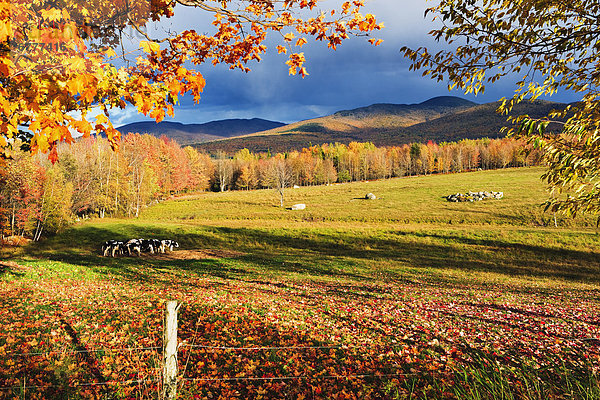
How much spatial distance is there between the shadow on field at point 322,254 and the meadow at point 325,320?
0.23 meters

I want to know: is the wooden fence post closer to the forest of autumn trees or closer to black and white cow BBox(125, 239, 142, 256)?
the forest of autumn trees

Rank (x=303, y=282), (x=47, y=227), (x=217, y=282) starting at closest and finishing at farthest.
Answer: (x=217, y=282) → (x=303, y=282) → (x=47, y=227)

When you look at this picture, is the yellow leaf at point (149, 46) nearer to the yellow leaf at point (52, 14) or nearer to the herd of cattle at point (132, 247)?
the yellow leaf at point (52, 14)

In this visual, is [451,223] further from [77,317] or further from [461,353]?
[77,317]

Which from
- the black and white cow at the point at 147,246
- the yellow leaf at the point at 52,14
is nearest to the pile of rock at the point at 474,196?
the black and white cow at the point at 147,246

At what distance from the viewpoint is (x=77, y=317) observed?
7777 mm

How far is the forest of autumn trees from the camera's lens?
30.7 meters

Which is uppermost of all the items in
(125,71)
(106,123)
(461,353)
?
(125,71)

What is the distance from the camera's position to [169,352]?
13.2 ft

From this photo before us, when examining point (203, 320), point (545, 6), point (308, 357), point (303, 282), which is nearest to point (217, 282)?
point (303, 282)

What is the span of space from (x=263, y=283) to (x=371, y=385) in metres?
9.86

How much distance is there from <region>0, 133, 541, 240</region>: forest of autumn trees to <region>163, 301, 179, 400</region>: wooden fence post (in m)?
6.21

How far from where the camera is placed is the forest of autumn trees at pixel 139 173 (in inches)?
1208

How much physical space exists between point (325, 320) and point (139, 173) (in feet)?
170
